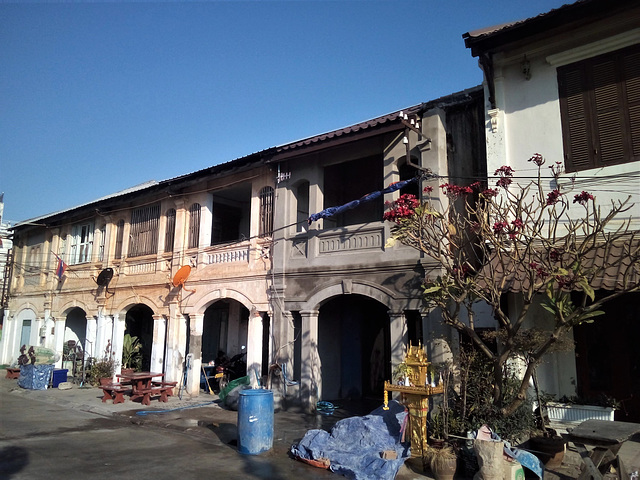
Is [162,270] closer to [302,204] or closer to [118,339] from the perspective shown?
[118,339]

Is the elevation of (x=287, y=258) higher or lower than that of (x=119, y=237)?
lower

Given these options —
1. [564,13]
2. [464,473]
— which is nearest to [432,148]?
[564,13]

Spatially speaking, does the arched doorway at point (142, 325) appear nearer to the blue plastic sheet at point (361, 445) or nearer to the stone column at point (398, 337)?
the stone column at point (398, 337)

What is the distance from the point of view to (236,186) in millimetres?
15164

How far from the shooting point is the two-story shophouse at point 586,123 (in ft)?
29.3

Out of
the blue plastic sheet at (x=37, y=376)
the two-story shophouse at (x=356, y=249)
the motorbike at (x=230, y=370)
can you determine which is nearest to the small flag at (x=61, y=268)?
the blue plastic sheet at (x=37, y=376)

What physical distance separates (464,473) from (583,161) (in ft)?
20.2

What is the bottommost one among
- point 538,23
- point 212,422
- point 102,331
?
point 212,422

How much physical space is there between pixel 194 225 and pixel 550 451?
12.1 metres

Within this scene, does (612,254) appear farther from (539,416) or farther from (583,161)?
(539,416)

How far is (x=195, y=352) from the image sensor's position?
15.0 m

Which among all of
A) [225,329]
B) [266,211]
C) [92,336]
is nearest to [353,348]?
[266,211]

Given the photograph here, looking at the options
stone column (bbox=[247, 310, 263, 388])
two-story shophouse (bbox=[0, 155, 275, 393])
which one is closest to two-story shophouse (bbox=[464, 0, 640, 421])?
two-story shophouse (bbox=[0, 155, 275, 393])

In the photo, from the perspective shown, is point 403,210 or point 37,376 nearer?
A: point 403,210
